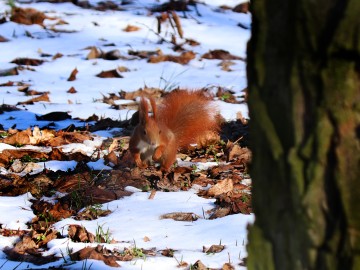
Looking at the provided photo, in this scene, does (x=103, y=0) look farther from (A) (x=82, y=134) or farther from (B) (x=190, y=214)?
(B) (x=190, y=214)

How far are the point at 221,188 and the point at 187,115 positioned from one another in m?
0.94

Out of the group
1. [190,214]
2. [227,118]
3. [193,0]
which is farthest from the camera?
[193,0]

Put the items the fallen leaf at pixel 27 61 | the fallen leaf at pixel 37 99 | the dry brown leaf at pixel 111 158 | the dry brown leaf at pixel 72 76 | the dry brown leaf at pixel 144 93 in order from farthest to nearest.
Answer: the fallen leaf at pixel 27 61
the dry brown leaf at pixel 72 76
the dry brown leaf at pixel 144 93
the fallen leaf at pixel 37 99
the dry brown leaf at pixel 111 158

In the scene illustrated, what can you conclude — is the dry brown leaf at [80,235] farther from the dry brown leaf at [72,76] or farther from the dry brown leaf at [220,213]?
the dry brown leaf at [72,76]

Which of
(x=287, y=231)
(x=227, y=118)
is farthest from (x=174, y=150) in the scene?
(x=287, y=231)

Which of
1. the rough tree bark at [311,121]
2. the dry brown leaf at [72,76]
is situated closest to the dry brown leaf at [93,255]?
the rough tree bark at [311,121]

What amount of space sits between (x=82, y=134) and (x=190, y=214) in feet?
6.08

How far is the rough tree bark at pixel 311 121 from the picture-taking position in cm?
112

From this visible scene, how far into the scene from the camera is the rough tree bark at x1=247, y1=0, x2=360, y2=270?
112 cm

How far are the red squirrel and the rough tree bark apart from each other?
2.98m

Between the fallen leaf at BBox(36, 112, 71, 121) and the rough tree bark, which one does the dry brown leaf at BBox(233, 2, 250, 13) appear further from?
the rough tree bark

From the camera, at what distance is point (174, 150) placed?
4.25m

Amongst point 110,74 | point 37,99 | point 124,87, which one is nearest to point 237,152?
point 37,99

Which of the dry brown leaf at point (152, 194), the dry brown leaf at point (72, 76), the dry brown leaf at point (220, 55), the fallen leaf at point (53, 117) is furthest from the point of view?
the dry brown leaf at point (220, 55)
